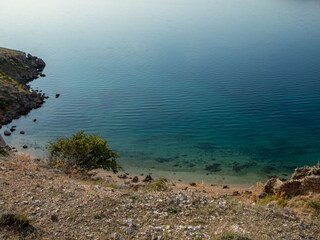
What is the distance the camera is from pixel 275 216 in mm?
21766

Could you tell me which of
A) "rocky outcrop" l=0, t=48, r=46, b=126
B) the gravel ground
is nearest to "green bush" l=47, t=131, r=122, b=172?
the gravel ground

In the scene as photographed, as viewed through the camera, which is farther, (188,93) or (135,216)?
(188,93)

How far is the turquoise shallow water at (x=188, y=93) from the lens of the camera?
56.7m

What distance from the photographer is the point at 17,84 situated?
266 feet

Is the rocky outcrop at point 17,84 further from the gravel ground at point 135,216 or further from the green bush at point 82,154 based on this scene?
the gravel ground at point 135,216

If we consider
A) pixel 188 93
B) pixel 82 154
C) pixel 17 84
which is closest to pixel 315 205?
pixel 82 154

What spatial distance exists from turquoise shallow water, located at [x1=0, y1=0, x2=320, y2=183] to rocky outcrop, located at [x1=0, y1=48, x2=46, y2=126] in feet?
8.23

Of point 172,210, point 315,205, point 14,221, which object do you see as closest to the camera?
point 14,221

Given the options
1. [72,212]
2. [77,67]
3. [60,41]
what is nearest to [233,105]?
[77,67]

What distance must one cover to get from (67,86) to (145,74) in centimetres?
1875

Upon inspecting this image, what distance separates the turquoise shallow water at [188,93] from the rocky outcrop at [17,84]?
2.51 metres

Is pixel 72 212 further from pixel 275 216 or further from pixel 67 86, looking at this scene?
pixel 67 86

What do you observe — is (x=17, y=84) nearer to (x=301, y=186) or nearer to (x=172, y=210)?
(x=301, y=186)

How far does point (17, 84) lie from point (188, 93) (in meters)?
34.9
